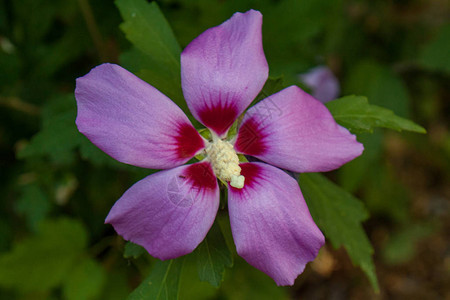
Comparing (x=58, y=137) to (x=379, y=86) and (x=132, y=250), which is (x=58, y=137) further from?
(x=379, y=86)

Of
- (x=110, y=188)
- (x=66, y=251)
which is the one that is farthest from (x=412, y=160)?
(x=66, y=251)

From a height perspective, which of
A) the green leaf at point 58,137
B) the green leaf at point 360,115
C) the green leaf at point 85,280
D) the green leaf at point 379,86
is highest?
the green leaf at point 58,137

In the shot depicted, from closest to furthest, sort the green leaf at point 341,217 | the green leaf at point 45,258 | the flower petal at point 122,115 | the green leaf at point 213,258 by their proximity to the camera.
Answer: the flower petal at point 122,115, the green leaf at point 213,258, the green leaf at point 341,217, the green leaf at point 45,258

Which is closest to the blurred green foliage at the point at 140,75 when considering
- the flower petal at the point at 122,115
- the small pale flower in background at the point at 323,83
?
the small pale flower in background at the point at 323,83

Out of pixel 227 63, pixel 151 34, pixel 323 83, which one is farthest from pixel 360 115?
pixel 323 83

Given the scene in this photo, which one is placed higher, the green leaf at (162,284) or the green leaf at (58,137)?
the green leaf at (58,137)

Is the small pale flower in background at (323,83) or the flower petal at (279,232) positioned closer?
the flower petal at (279,232)

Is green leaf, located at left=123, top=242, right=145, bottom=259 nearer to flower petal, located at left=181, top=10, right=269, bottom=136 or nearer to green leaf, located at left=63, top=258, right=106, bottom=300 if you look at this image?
flower petal, located at left=181, top=10, right=269, bottom=136

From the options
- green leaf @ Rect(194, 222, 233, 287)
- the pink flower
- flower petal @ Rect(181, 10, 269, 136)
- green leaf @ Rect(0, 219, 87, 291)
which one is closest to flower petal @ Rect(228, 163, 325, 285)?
the pink flower

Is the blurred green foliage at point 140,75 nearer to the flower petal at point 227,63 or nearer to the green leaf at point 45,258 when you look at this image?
the green leaf at point 45,258

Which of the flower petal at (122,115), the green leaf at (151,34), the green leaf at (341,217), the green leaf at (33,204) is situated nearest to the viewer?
the flower petal at (122,115)
